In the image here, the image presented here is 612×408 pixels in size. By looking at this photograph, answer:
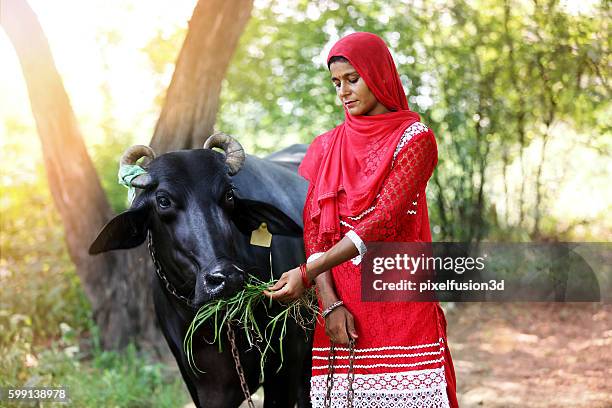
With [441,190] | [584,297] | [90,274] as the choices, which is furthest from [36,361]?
[584,297]

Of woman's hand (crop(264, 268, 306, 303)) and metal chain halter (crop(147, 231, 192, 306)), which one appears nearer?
woman's hand (crop(264, 268, 306, 303))

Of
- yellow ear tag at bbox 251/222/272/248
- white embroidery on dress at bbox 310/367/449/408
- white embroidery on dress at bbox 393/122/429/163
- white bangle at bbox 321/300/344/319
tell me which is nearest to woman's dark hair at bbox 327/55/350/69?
white embroidery on dress at bbox 393/122/429/163

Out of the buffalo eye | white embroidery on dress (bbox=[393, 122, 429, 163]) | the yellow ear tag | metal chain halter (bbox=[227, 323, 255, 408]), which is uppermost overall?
white embroidery on dress (bbox=[393, 122, 429, 163])

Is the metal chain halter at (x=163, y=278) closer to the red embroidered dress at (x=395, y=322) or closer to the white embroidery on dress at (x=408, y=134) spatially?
the red embroidered dress at (x=395, y=322)

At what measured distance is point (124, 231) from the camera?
3.43 metres

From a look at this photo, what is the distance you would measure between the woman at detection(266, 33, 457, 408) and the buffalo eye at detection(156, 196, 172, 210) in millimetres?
770

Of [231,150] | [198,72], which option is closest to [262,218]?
[231,150]

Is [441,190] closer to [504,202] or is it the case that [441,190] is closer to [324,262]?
[504,202]

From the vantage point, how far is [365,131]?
2619 mm

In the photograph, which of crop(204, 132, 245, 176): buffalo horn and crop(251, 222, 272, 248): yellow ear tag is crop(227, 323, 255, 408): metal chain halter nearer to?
crop(251, 222, 272, 248): yellow ear tag

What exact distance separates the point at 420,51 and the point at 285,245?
16.6 feet

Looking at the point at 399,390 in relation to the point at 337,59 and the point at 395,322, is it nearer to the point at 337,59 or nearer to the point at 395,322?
the point at 395,322

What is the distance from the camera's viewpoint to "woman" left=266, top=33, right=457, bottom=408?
8.32 ft

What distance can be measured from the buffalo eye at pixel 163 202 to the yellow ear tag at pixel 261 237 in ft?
1.31
